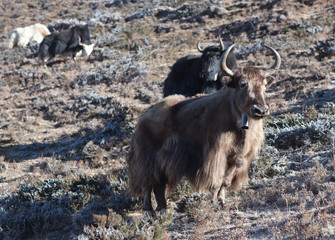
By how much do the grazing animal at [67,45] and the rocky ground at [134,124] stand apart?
608 mm

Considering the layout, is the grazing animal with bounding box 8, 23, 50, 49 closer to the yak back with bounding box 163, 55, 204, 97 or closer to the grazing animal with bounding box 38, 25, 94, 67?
the grazing animal with bounding box 38, 25, 94, 67

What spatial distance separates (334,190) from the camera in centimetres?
462

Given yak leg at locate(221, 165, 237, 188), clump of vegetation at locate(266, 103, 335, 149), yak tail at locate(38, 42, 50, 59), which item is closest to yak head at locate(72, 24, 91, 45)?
yak tail at locate(38, 42, 50, 59)

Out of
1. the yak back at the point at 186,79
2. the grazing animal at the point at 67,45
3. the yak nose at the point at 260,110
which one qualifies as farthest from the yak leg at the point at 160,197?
the grazing animal at the point at 67,45

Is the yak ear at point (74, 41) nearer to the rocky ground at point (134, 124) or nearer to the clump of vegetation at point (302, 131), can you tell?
the rocky ground at point (134, 124)

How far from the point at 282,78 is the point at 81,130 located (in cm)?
659

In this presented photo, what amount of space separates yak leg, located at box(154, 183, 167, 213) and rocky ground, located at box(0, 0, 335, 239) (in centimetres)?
17

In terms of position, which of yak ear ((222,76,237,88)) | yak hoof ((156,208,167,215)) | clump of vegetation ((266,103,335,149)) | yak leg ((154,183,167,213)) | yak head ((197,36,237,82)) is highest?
yak ear ((222,76,237,88))

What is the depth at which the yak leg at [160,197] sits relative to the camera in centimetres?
530

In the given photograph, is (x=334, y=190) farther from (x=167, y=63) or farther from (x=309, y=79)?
(x=167, y=63)

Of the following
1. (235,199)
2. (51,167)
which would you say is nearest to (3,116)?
(51,167)

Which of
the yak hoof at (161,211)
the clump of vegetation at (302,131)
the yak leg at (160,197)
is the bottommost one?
the yak hoof at (161,211)

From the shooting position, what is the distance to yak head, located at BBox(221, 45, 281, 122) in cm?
436

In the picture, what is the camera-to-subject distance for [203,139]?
16.5ft
